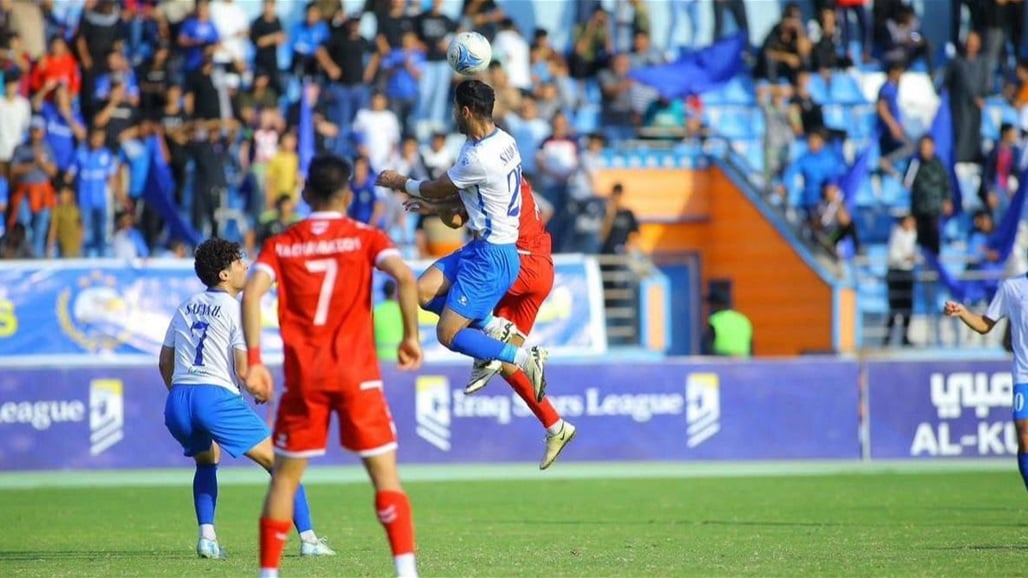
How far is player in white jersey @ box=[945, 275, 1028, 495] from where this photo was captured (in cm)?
1229

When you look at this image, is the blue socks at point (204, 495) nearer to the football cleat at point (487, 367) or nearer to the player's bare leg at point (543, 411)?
the football cleat at point (487, 367)

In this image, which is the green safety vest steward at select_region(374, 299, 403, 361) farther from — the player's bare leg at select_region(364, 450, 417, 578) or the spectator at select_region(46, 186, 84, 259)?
the player's bare leg at select_region(364, 450, 417, 578)

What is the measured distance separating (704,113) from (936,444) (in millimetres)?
8809

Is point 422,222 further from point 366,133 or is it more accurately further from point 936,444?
point 936,444

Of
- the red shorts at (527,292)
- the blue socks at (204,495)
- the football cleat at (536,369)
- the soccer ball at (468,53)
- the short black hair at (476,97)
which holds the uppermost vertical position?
the soccer ball at (468,53)

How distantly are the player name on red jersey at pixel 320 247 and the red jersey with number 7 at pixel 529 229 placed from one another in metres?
3.75

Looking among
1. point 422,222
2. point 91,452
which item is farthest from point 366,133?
point 91,452

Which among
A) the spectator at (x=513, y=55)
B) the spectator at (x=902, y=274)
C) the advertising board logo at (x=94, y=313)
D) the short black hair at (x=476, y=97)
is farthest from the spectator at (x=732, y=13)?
the short black hair at (x=476, y=97)

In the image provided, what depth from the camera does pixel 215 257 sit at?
434 inches

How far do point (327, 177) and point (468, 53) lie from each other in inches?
145

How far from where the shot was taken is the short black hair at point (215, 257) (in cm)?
1102

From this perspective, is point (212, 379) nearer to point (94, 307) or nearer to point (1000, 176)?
point (94, 307)

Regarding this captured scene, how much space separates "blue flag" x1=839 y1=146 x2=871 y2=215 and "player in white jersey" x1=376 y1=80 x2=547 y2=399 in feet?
48.4

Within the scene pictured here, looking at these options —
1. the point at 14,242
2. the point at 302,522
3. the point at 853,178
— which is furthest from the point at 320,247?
the point at 853,178
